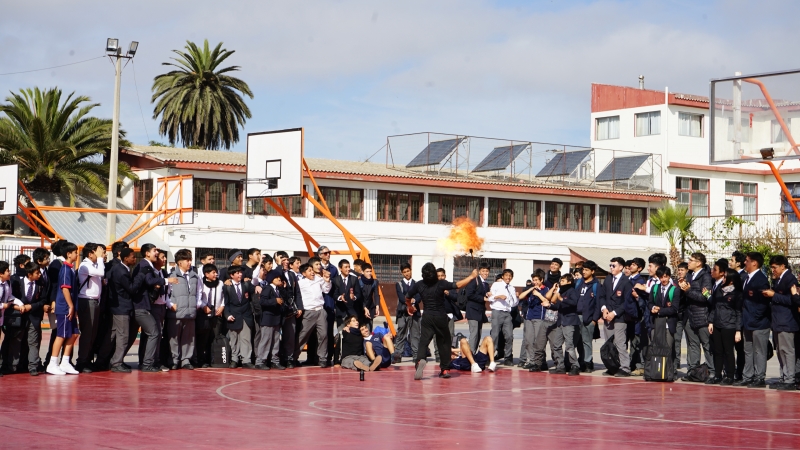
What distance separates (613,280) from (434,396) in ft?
17.2

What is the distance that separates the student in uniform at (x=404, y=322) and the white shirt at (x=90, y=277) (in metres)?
6.00

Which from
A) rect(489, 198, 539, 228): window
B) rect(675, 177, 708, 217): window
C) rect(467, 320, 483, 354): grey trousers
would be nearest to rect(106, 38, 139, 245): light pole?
rect(467, 320, 483, 354): grey trousers

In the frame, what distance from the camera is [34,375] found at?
16.5 metres

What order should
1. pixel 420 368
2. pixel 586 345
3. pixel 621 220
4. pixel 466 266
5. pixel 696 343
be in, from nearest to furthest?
pixel 420 368, pixel 696 343, pixel 586 345, pixel 466 266, pixel 621 220

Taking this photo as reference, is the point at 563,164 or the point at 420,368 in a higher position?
the point at 563,164

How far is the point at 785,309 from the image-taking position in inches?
637

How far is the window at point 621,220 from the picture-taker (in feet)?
169

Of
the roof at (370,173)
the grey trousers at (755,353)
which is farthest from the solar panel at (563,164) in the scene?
the grey trousers at (755,353)

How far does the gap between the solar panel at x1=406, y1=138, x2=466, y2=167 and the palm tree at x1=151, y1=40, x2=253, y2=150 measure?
13805 millimetres

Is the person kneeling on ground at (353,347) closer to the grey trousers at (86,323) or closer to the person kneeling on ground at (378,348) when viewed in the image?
the person kneeling on ground at (378,348)

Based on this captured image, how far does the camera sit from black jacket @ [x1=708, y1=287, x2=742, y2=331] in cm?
1691

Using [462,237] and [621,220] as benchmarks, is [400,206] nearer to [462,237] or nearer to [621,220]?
[462,237]

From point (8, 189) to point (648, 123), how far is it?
3541 cm

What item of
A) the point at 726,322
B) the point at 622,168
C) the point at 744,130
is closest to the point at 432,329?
the point at 726,322
